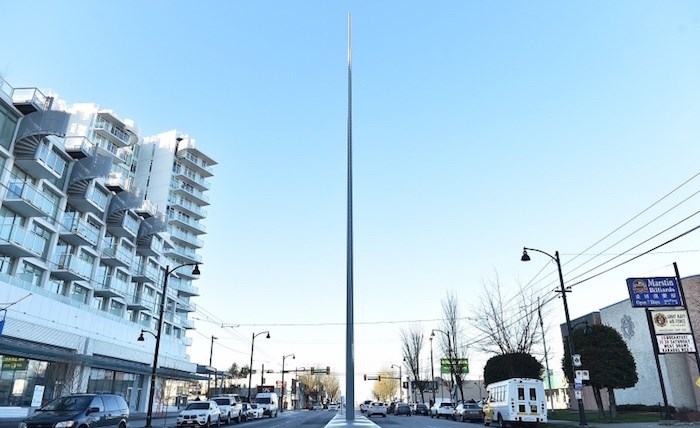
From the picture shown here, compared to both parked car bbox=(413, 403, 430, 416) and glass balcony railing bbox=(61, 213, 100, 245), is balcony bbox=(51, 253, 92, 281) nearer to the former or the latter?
glass balcony railing bbox=(61, 213, 100, 245)

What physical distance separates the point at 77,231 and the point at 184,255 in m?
39.3

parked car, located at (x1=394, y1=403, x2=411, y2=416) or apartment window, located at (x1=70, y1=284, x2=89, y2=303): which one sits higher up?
apartment window, located at (x1=70, y1=284, x2=89, y2=303)

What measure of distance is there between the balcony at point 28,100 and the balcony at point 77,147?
6254 millimetres

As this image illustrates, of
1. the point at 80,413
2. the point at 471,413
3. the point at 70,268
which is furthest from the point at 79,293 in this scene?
the point at 471,413

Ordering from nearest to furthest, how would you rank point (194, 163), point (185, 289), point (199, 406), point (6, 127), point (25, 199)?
point (199, 406), point (6, 127), point (25, 199), point (185, 289), point (194, 163)

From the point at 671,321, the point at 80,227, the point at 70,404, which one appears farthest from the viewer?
the point at 80,227

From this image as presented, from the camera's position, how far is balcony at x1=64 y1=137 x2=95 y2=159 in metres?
43.8

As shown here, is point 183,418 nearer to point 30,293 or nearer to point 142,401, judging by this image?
point 30,293

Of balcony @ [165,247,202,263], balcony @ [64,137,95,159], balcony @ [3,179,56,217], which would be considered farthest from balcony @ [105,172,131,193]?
balcony @ [165,247,202,263]

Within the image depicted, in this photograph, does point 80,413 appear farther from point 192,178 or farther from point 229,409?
point 192,178

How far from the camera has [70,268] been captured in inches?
1761

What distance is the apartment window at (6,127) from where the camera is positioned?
35469 mm

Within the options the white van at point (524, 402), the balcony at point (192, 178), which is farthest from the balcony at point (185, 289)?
the white van at point (524, 402)

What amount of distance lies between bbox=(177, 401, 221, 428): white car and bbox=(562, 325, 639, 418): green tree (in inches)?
937
